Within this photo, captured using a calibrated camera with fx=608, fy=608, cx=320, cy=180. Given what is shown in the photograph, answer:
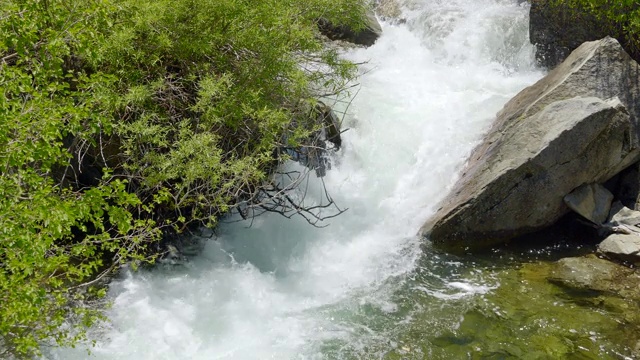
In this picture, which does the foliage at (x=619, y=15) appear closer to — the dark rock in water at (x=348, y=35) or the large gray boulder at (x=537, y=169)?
the large gray boulder at (x=537, y=169)

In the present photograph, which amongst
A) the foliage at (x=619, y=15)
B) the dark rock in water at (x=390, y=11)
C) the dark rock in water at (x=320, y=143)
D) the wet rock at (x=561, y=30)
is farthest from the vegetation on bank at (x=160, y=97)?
the dark rock in water at (x=390, y=11)

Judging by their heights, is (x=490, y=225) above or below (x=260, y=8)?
below

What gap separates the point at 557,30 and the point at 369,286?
734cm

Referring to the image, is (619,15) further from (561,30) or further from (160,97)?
(160,97)

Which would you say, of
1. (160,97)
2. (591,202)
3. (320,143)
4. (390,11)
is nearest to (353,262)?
(320,143)

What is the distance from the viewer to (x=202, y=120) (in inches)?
274

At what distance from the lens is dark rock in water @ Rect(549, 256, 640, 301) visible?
7.17 metres

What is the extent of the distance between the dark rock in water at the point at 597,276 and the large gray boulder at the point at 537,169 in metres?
0.86

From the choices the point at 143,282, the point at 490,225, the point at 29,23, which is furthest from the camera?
the point at 490,225

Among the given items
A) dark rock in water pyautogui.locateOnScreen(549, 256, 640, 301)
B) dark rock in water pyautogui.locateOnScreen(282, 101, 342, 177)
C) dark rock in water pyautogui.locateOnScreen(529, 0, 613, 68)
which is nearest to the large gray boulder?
dark rock in water pyautogui.locateOnScreen(549, 256, 640, 301)

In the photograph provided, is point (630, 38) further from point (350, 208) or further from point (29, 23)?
point (29, 23)

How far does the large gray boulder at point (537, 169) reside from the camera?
802cm

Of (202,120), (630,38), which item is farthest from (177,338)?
(630,38)

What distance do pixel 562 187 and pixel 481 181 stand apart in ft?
3.57
